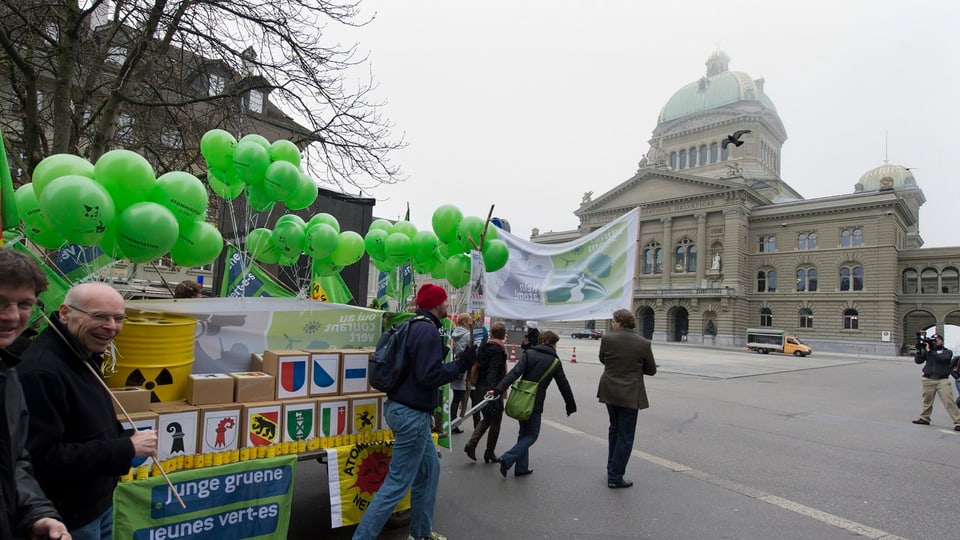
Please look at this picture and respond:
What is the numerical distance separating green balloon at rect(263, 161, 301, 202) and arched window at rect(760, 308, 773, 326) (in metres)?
62.7

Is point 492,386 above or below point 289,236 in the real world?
below

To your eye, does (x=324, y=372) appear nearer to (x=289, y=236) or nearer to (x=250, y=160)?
(x=250, y=160)

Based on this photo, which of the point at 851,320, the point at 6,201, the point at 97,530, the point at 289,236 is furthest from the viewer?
the point at 851,320

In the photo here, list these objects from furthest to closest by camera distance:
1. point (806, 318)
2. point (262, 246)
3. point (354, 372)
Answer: point (806, 318)
point (262, 246)
point (354, 372)

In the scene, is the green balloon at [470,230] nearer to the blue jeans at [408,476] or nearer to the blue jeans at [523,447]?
the blue jeans at [523,447]

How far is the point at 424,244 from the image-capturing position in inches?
287

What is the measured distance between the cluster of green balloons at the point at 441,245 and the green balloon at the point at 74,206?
340 cm

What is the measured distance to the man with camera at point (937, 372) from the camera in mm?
9930

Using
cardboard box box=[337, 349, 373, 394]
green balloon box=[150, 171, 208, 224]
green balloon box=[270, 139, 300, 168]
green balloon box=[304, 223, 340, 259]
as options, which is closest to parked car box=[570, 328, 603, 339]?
green balloon box=[304, 223, 340, 259]

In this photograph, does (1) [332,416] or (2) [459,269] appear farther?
(2) [459,269]

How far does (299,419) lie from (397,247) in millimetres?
3454

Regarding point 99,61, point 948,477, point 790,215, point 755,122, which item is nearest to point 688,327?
point 790,215

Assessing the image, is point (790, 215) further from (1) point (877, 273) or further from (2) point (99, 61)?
(2) point (99, 61)

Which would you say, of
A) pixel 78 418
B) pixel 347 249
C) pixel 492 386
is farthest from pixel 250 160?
pixel 492 386
